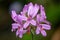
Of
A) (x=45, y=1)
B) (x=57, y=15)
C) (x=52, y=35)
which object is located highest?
(x=45, y=1)

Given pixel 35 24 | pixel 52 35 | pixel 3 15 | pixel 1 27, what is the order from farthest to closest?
pixel 3 15 → pixel 1 27 → pixel 52 35 → pixel 35 24

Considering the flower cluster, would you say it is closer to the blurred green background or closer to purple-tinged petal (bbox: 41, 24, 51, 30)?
purple-tinged petal (bbox: 41, 24, 51, 30)

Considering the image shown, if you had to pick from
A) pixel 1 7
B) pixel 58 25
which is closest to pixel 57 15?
pixel 58 25

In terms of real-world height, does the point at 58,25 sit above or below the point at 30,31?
below

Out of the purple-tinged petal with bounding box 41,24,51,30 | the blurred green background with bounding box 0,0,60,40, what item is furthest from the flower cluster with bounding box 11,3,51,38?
the blurred green background with bounding box 0,0,60,40

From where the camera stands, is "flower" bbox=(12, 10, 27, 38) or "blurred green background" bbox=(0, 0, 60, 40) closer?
"flower" bbox=(12, 10, 27, 38)

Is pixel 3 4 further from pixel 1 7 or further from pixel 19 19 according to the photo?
pixel 19 19

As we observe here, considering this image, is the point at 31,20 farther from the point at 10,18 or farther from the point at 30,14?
the point at 10,18

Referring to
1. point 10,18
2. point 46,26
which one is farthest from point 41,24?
point 10,18

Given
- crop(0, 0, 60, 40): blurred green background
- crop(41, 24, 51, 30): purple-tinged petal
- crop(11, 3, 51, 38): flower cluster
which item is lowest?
crop(0, 0, 60, 40): blurred green background
